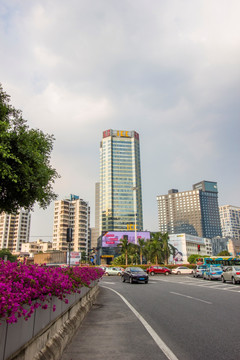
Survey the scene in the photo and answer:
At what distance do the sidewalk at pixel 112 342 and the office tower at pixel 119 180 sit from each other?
155285 millimetres

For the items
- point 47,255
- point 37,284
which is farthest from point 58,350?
point 47,255

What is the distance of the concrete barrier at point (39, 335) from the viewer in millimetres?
3230

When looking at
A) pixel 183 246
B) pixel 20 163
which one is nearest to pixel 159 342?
pixel 20 163

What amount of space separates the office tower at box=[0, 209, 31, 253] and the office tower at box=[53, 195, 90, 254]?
2331 cm

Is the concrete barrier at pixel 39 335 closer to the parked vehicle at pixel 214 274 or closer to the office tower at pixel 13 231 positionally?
the parked vehicle at pixel 214 274

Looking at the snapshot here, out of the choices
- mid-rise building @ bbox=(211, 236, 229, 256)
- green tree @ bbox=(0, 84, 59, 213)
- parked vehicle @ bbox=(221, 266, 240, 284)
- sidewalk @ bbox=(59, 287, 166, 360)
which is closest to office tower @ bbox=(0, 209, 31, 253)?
mid-rise building @ bbox=(211, 236, 229, 256)

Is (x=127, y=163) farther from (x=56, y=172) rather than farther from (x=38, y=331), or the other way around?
(x=38, y=331)

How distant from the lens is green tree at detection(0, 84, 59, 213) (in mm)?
11289

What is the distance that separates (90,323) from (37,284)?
4679 millimetres

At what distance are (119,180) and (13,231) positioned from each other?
72.0 meters

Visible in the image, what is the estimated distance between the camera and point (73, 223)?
160m

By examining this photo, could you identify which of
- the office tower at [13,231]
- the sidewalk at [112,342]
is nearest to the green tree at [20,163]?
the sidewalk at [112,342]

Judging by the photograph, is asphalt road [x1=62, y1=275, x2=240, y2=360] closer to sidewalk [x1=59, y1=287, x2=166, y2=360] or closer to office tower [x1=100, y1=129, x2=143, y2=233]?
sidewalk [x1=59, y1=287, x2=166, y2=360]

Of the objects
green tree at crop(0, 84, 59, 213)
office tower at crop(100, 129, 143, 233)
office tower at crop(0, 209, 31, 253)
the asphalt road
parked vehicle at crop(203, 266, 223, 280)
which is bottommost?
parked vehicle at crop(203, 266, 223, 280)
